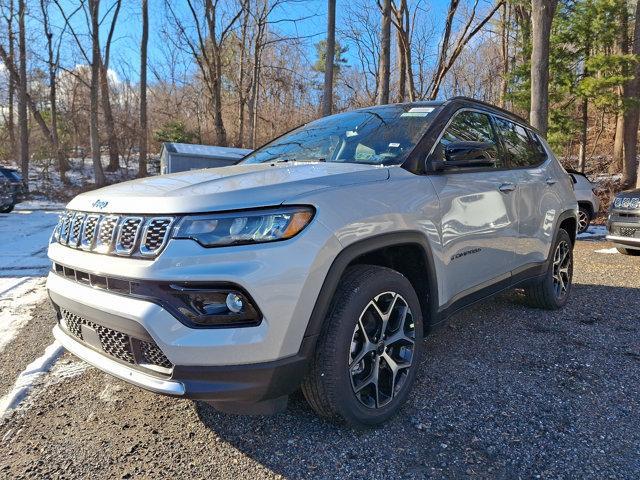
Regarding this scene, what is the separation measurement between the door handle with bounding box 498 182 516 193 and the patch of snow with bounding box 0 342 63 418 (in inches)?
133

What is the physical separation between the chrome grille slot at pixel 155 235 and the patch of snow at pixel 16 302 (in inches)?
95.1

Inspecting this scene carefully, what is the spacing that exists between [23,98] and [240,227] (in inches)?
966

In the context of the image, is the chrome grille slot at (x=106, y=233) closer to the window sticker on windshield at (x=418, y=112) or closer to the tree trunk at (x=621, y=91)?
the window sticker on windshield at (x=418, y=112)

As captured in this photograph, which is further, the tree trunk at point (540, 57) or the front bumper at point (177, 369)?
the tree trunk at point (540, 57)

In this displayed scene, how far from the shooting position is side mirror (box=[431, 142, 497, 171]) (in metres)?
2.73

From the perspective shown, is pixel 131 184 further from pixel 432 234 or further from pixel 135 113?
pixel 135 113

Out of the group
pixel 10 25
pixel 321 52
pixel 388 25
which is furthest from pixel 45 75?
pixel 388 25

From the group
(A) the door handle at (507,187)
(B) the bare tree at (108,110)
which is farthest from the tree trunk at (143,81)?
(A) the door handle at (507,187)

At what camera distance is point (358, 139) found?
3.15 metres

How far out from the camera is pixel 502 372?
10.1ft

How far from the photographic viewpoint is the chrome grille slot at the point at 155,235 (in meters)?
1.92

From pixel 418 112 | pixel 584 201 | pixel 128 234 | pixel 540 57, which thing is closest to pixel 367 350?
pixel 128 234

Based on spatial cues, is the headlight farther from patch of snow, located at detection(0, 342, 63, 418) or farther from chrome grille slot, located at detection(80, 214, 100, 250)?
patch of snow, located at detection(0, 342, 63, 418)

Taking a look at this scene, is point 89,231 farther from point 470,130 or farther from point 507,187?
point 507,187
